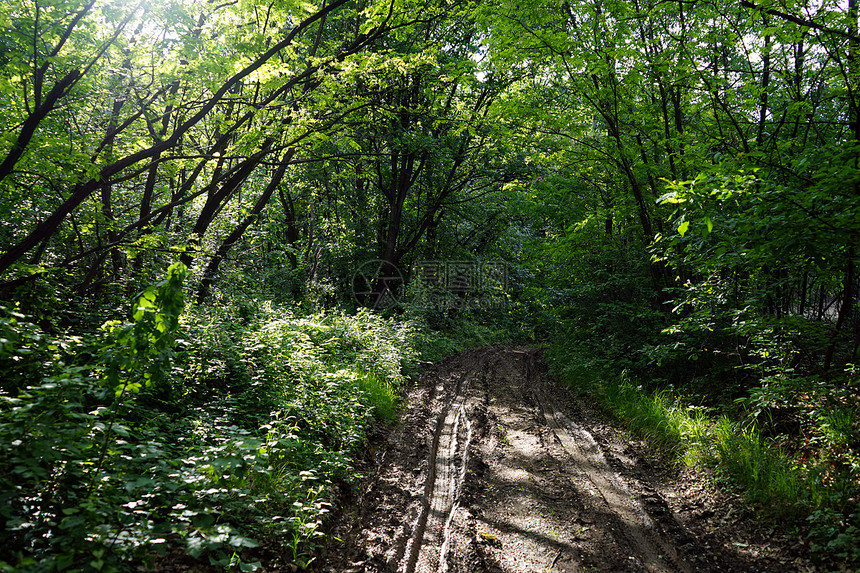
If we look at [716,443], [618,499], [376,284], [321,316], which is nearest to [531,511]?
[618,499]

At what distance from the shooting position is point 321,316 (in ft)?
35.6

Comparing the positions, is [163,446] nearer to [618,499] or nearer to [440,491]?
[440,491]

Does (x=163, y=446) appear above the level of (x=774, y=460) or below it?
above

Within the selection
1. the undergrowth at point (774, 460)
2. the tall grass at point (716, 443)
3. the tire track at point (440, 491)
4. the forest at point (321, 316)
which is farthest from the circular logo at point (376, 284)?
the undergrowth at point (774, 460)

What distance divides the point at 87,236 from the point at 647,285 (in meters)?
10.9

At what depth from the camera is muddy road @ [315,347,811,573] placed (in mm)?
3645

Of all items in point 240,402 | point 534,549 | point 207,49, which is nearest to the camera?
point 534,549

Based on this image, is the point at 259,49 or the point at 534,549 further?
the point at 259,49

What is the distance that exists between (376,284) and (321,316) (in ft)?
24.2

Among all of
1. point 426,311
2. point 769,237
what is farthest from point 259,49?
point 426,311

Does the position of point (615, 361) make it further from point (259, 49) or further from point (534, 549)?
point (259, 49)

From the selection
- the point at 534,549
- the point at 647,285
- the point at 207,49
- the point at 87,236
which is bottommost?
the point at 534,549

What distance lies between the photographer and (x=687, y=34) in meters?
7.41

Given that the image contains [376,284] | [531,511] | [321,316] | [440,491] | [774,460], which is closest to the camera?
[531,511]
